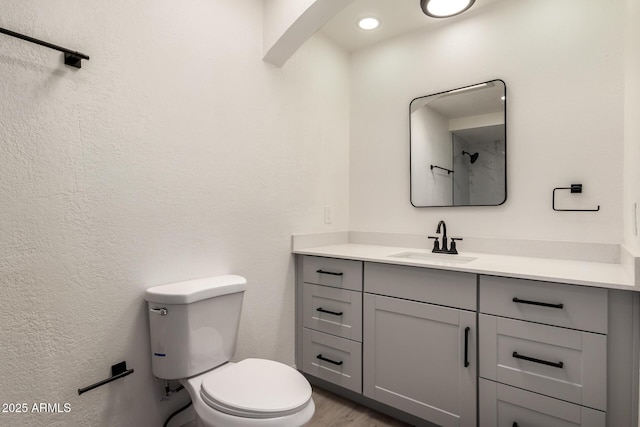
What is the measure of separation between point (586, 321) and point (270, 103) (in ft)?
6.22

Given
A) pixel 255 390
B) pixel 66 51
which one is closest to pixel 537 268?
pixel 255 390

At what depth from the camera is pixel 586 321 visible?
1.26m

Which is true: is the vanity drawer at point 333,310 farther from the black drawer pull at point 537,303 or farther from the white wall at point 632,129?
the white wall at point 632,129

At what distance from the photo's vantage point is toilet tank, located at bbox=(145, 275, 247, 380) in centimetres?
139

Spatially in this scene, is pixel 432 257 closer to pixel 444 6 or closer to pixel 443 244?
pixel 443 244

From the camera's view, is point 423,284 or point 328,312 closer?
point 423,284

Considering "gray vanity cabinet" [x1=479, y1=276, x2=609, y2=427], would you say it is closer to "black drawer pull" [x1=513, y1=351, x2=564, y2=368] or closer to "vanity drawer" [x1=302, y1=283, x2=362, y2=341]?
"black drawer pull" [x1=513, y1=351, x2=564, y2=368]

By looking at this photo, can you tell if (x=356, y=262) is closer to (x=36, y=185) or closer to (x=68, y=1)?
(x=36, y=185)

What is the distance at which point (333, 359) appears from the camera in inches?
79.2

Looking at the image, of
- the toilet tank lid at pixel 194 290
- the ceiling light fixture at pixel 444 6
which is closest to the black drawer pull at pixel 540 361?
the toilet tank lid at pixel 194 290

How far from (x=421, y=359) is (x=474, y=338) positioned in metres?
0.30

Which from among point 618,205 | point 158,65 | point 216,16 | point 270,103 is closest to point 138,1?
point 158,65

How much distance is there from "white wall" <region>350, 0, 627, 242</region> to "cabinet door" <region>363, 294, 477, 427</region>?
778 millimetres

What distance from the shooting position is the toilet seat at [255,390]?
1135 mm
